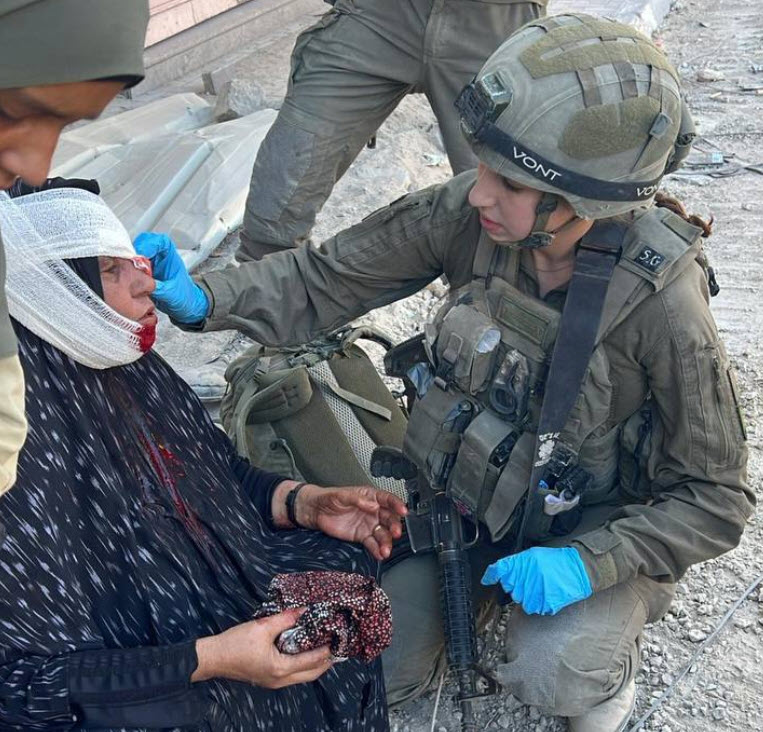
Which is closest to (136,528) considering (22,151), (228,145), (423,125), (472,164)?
(22,151)

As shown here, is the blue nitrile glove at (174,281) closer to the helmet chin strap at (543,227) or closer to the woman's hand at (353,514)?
the woman's hand at (353,514)

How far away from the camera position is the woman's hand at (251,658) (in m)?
1.76

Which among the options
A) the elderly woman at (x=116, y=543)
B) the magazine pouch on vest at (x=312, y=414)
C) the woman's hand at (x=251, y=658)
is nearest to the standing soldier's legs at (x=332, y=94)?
the magazine pouch on vest at (x=312, y=414)

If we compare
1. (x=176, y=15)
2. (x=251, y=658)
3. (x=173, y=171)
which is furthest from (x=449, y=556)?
(x=176, y=15)

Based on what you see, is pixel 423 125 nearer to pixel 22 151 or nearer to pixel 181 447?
pixel 181 447

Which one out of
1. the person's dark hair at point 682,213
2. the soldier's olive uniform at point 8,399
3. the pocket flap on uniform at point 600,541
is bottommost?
the pocket flap on uniform at point 600,541

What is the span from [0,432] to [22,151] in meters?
0.32

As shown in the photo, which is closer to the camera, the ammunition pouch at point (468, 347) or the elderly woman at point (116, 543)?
the elderly woman at point (116, 543)

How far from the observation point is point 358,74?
3191 mm

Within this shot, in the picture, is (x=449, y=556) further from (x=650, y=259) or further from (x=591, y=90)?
(x=591, y=90)

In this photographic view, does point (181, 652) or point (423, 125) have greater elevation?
point (181, 652)

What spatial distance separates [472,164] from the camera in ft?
11.1

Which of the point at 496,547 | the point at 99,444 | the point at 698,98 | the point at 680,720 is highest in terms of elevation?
the point at 99,444

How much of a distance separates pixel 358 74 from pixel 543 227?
1.33 meters
